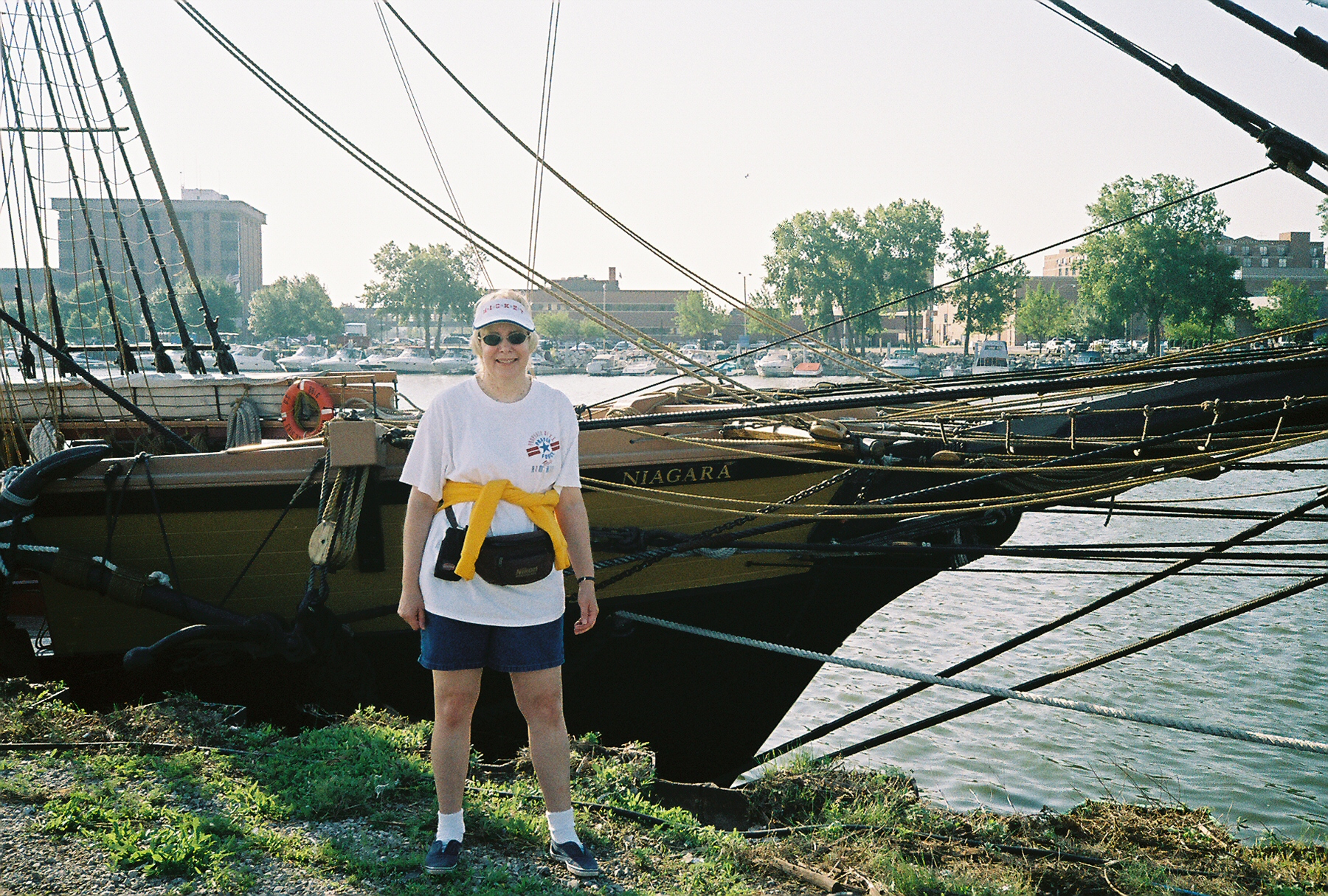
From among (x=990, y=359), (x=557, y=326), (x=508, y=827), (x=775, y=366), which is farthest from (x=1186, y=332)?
(x=508, y=827)

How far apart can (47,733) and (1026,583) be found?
12540mm

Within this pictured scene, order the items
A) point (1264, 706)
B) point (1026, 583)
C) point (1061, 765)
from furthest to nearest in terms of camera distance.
Result: 1. point (1026, 583)
2. point (1264, 706)
3. point (1061, 765)

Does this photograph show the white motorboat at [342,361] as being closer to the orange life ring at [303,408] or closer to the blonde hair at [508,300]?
the orange life ring at [303,408]

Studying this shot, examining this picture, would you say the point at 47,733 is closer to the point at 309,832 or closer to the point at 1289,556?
the point at 309,832

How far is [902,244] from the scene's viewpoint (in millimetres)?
94125

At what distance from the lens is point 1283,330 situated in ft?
19.4

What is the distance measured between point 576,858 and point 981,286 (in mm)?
91283

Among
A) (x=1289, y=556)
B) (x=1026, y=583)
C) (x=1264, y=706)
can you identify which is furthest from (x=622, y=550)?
(x=1026, y=583)

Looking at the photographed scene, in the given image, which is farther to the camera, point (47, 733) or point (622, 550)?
point (622, 550)

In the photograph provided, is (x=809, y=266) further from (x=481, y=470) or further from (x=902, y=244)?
(x=481, y=470)

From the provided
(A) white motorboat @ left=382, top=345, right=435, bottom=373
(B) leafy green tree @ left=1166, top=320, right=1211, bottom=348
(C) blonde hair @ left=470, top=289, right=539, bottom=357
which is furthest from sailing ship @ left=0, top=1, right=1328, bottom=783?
(A) white motorboat @ left=382, top=345, right=435, bottom=373

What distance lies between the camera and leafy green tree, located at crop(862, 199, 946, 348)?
306ft

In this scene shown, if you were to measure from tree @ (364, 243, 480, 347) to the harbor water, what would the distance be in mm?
105203

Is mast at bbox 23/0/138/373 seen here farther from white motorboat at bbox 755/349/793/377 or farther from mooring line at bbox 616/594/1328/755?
white motorboat at bbox 755/349/793/377
